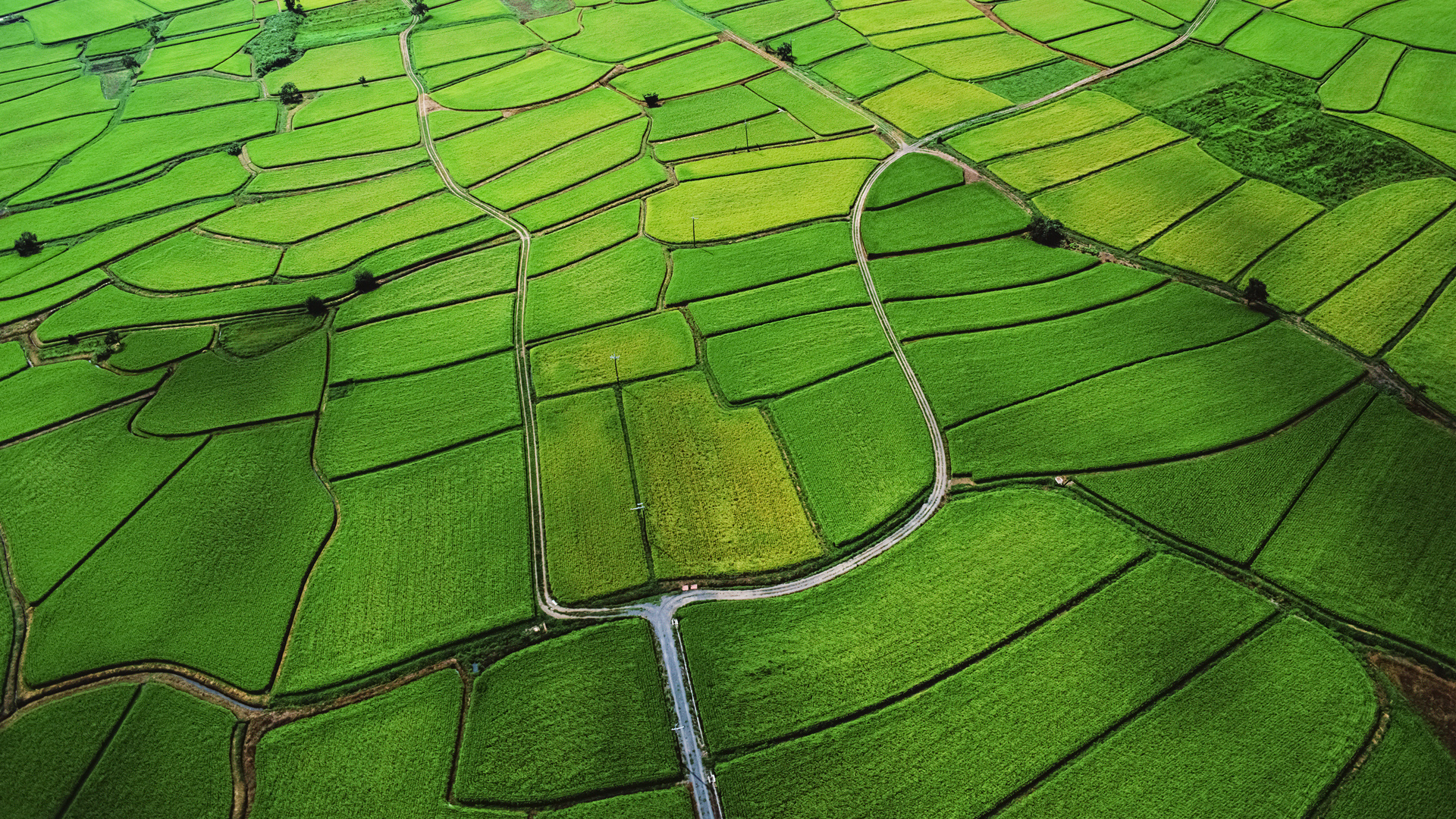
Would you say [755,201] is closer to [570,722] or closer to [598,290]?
[598,290]

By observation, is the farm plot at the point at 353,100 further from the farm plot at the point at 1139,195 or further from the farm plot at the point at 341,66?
the farm plot at the point at 1139,195

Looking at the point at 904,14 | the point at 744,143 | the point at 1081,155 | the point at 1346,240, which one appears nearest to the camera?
the point at 1346,240

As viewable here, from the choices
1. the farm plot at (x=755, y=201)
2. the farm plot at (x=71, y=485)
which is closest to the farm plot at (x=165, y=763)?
the farm plot at (x=71, y=485)

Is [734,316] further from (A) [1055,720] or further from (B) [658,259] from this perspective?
(A) [1055,720]

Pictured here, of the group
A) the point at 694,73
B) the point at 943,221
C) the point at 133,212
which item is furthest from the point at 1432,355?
the point at 133,212

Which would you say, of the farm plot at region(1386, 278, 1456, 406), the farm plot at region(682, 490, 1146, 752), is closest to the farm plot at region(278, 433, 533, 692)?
the farm plot at region(682, 490, 1146, 752)

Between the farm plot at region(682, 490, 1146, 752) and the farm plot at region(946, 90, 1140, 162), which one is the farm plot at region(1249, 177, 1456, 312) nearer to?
the farm plot at region(946, 90, 1140, 162)
